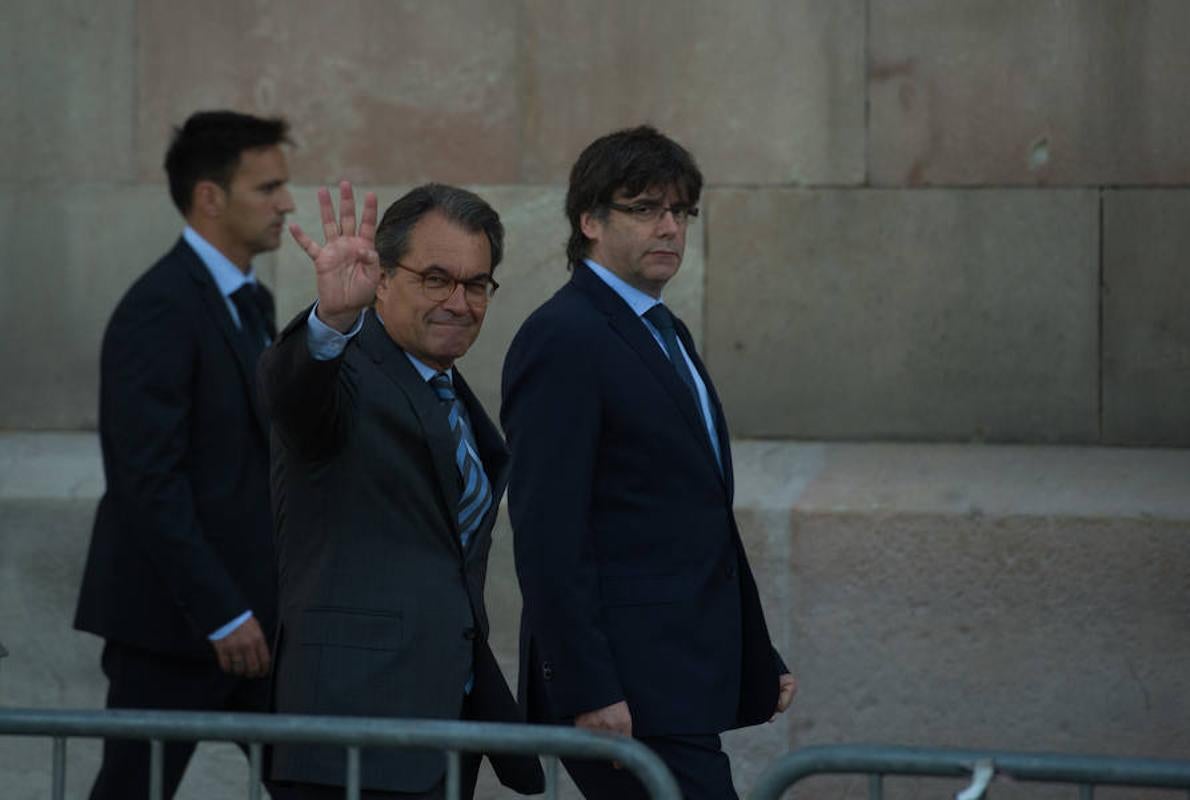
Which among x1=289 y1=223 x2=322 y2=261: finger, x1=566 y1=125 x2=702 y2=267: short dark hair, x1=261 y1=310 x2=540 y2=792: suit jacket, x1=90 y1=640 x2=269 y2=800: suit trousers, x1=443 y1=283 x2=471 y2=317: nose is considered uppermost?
x1=566 y1=125 x2=702 y2=267: short dark hair

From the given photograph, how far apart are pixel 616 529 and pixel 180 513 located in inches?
61.2

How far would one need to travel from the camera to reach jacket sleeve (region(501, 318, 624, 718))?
173 inches

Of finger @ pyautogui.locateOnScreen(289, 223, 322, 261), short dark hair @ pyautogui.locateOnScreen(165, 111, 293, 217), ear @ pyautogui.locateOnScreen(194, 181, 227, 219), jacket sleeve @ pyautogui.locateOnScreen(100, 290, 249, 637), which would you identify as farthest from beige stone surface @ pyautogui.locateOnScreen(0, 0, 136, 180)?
finger @ pyautogui.locateOnScreen(289, 223, 322, 261)

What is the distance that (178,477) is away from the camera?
222 inches

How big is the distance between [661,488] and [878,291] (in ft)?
8.09

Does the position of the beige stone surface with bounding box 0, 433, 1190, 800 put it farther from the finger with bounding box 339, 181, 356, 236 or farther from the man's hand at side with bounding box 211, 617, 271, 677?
the finger with bounding box 339, 181, 356, 236

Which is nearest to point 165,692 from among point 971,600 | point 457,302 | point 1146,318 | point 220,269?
point 220,269

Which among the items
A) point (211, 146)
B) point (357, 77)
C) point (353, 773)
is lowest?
point (353, 773)

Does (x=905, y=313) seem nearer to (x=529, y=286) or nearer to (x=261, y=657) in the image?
(x=529, y=286)

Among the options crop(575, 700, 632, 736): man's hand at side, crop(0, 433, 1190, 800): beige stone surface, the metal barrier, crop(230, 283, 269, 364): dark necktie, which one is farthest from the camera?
crop(0, 433, 1190, 800): beige stone surface

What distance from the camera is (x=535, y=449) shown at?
4.47 meters

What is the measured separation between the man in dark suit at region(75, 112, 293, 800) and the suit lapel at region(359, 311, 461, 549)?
5.05 feet

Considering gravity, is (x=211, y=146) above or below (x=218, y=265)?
above

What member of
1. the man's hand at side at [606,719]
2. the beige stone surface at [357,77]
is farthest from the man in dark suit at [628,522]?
the beige stone surface at [357,77]
